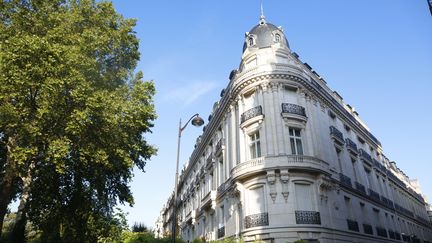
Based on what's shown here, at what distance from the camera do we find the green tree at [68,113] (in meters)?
14.3

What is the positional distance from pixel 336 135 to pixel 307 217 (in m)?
9.12

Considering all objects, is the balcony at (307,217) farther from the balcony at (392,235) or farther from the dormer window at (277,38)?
the balcony at (392,235)

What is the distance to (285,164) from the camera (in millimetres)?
18828

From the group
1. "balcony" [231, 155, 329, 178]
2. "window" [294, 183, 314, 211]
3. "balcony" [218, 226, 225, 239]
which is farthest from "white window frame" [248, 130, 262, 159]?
"balcony" [218, 226, 225, 239]

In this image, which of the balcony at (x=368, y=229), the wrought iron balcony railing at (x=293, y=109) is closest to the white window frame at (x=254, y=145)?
the wrought iron balcony railing at (x=293, y=109)

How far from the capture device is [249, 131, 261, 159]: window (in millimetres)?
20953

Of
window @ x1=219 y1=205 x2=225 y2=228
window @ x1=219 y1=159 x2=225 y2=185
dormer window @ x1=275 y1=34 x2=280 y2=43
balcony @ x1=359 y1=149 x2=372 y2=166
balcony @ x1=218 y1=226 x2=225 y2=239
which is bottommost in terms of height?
balcony @ x1=218 y1=226 x2=225 y2=239

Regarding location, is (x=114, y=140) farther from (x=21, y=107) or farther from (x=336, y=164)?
(x=336, y=164)

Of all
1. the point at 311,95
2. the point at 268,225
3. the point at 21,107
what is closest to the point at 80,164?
the point at 21,107

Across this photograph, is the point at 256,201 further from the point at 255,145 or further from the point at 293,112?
the point at 293,112

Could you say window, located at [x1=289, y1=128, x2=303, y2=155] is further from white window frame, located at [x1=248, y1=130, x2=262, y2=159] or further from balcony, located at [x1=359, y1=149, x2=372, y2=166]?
balcony, located at [x1=359, y1=149, x2=372, y2=166]

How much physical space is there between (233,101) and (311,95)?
238 inches

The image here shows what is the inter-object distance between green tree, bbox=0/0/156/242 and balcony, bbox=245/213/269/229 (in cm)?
738

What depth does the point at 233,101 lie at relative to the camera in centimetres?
2425
